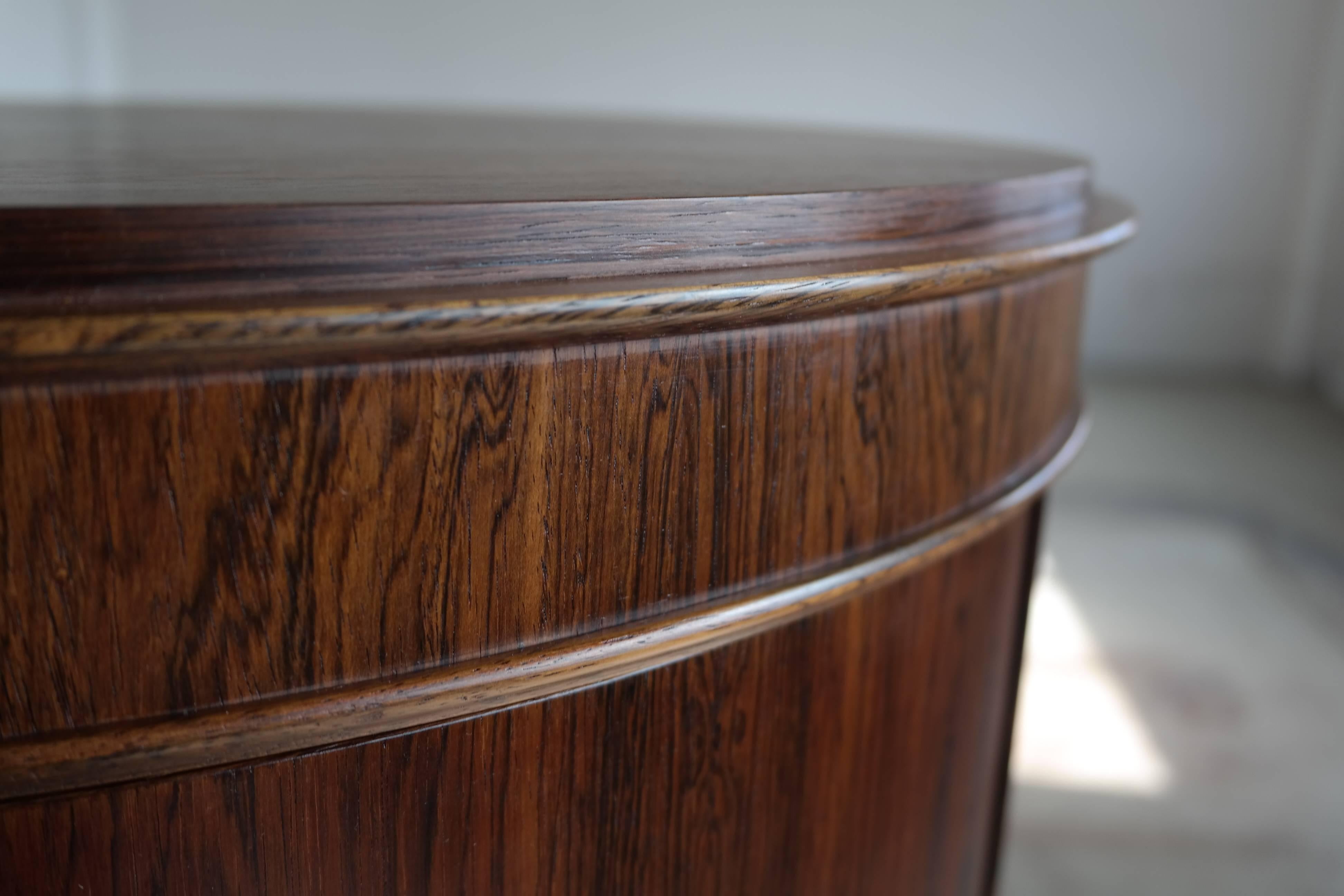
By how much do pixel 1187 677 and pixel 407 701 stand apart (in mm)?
2007

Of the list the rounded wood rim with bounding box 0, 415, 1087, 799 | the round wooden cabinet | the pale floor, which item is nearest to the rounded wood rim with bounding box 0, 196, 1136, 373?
the round wooden cabinet

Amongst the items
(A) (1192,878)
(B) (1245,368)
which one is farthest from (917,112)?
(A) (1192,878)

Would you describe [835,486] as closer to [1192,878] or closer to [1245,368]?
[1192,878]

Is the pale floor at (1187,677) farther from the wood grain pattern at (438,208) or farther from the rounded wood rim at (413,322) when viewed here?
the rounded wood rim at (413,322)

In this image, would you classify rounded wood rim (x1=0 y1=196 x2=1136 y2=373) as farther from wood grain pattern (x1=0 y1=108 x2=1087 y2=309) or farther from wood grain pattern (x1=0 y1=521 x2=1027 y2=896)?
wood grain pattern (x1=0 y1=521 x2=1027 y2=896)

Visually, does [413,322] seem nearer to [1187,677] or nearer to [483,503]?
[483,503]

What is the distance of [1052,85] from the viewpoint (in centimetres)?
412

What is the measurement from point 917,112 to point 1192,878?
312cm

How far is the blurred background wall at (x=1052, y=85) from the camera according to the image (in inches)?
152

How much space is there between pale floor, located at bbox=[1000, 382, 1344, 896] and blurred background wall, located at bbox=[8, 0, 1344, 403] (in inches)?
36.7

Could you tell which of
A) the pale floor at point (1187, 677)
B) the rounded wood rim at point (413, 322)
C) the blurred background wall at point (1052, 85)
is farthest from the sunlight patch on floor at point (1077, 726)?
the blurred background wall at point (1052, 85)

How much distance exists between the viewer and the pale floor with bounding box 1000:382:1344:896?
5.36 ft

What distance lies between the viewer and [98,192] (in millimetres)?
412

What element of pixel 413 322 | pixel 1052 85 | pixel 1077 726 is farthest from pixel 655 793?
pixel 1052 85
